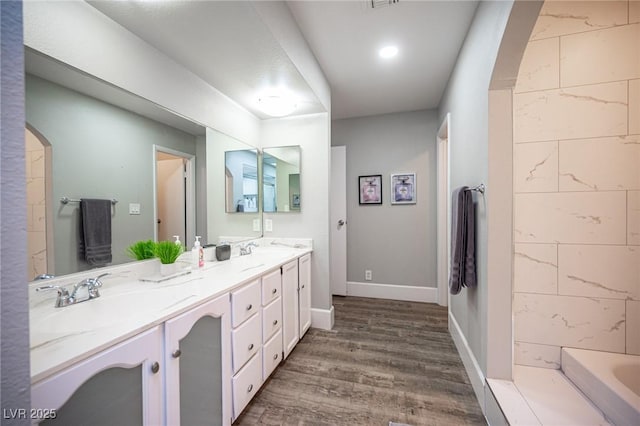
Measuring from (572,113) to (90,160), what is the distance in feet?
9.03

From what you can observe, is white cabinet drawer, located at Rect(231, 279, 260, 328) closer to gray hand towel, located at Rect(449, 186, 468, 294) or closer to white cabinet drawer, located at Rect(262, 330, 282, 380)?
white cabinet drawer, located at Rect(262, 330, 282, 380)

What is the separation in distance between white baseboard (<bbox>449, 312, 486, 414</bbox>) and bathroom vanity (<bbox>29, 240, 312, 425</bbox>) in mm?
1353

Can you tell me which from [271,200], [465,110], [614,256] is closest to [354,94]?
[465,110]

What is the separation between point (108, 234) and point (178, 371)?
82cm

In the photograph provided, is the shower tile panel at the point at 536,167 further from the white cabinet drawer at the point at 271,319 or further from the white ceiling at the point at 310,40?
the white cabinet drawer at the point at 271,319

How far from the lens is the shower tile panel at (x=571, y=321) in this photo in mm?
1518

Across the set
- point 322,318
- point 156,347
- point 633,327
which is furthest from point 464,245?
point 156,347

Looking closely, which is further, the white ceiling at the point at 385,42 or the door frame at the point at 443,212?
the door frame at the point at 443,212

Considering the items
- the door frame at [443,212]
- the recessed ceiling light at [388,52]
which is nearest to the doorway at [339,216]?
the door frame at [443,212]

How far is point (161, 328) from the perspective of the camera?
37.0 inches

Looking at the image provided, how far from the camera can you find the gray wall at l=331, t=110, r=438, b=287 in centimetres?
335

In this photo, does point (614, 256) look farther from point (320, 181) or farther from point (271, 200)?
point (271, 200)

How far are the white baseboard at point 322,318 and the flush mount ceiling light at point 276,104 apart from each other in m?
2.06

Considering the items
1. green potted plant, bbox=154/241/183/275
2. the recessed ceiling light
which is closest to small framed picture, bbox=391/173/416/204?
the recessed ceiling light
